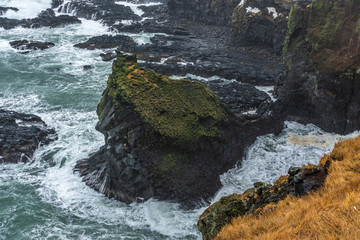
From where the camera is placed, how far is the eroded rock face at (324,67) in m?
19.7

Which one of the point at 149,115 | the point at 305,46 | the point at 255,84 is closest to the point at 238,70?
→ the point at 255,84

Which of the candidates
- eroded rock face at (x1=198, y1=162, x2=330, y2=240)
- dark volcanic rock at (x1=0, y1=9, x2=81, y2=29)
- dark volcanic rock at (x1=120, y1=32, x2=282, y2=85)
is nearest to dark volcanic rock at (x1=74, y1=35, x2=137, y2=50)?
dark volcanic rock at (x1=120, y1=32, x2=282, y2=85)

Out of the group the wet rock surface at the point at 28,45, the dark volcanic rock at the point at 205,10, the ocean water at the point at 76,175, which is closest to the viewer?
the ocean water at the point at 76,175

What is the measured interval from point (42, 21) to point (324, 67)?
181 ft

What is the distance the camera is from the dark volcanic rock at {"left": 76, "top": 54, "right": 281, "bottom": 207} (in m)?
14.5

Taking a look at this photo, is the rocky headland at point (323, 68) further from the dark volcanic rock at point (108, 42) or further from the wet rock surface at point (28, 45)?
the wet rock surface at point (28, 45)

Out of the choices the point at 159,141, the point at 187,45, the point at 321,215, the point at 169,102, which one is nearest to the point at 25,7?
the point at 187,45

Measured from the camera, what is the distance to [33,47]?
42.6 m

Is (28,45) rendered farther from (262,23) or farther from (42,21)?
(262,23)

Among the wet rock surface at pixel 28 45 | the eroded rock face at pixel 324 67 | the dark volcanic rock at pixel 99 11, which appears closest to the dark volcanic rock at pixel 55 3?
the dark volcanic rock at pixel 99 11

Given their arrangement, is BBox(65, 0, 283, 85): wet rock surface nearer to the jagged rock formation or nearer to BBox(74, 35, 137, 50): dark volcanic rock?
BBox(74, 35, 137, 50): dark volcanic rock

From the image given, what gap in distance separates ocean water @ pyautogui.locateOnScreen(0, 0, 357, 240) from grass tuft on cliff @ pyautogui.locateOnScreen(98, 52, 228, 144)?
3.66 meters

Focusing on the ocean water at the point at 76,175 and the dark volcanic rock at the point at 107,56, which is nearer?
the ocean water at the point at 76,175

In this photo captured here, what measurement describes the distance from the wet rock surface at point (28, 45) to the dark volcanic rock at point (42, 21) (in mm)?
12873
